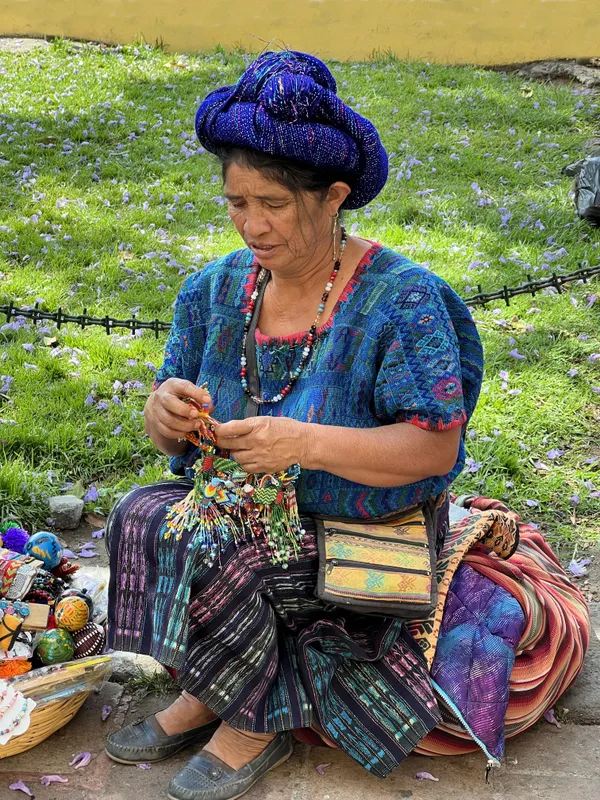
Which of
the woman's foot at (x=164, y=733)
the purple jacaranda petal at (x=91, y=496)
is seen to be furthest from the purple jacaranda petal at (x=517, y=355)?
the woman's foot at (x=164, y=733)

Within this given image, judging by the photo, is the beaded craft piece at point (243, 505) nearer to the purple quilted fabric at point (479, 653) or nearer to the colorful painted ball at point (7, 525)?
the purple quilted fabric at point (479, 653)

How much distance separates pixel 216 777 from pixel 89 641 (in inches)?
20.9

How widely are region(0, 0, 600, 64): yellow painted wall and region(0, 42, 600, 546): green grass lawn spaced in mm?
330

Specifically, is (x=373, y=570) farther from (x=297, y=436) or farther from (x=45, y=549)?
(x=45, y=549)

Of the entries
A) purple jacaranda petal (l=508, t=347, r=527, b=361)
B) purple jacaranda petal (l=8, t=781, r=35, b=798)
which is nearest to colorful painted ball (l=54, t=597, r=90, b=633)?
purple jacaranda petal (l=8, t=781, r=35, b=798)

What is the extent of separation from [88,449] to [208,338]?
1.50 m

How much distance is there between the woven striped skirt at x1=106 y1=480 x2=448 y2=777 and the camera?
7.51ft

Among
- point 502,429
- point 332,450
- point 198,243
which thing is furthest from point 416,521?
point 198,243

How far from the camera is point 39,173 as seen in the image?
6906mm

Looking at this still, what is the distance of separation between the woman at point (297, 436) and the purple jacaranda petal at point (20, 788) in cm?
22

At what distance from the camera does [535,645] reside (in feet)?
8.44

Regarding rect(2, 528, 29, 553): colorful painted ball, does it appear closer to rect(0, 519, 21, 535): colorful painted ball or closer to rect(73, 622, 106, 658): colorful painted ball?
rect(0, 519, 21, 535): colorful painted ball

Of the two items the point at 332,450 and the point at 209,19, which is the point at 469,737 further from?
the point at 209,19

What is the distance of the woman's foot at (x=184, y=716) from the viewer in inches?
99.7
